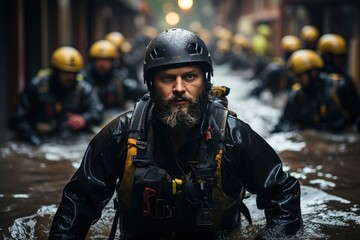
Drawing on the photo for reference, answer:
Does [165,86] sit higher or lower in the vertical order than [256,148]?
higher

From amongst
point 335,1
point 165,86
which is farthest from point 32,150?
point 335,1

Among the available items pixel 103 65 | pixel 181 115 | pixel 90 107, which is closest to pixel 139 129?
pixel 181 115

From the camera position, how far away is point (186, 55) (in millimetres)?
3645

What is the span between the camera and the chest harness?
354cm

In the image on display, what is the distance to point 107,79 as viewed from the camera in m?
11.1

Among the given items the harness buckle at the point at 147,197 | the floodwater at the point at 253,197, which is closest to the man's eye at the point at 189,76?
the harness buckle at the point at 147,197

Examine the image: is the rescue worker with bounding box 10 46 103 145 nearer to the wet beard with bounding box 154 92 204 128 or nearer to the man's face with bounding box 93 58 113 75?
the man's face with bounding box 93 58 113 75

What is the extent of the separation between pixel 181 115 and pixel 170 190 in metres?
0.46

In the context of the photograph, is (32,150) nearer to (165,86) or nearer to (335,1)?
(165,86)

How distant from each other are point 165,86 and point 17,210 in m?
2.28

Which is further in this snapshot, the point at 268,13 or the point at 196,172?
the point at 268,13

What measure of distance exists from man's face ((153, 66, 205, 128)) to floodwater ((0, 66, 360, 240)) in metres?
1.03

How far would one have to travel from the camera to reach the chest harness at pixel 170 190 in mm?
3537

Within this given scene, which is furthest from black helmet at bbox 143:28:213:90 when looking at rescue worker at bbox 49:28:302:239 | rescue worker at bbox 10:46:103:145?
rescue worker at bbox 10:46:103:145
